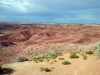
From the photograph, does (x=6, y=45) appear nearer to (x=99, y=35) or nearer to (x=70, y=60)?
(x=99, y=35)

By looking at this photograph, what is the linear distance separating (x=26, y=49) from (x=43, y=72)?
2005 cm

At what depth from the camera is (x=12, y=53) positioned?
34.6m

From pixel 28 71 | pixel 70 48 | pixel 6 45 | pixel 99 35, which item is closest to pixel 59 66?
pixel 28 71

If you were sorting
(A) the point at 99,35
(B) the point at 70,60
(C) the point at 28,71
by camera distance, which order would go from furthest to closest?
(A) the point at 99,35
(B) the point at 70,60
(C) the point at 28,71

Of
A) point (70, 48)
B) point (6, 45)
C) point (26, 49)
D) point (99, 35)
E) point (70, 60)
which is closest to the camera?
point (70, 60)

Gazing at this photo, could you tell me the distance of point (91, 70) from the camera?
553 inches

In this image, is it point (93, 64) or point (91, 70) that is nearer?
point (91, 70)

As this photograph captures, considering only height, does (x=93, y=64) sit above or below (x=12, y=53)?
above

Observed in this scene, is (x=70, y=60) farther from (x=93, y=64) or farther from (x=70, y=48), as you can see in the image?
(x=70, y=48)

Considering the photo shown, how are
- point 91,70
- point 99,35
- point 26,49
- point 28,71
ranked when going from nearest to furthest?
1. point 91,70
2. point 28,71
3. point 26,49
4. point 99,35

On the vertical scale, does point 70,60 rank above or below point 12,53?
above

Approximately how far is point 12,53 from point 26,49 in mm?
2751

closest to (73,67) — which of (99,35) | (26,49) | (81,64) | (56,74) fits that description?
(81,64)

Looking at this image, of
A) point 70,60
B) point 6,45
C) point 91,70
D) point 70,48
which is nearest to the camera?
point 91,70
